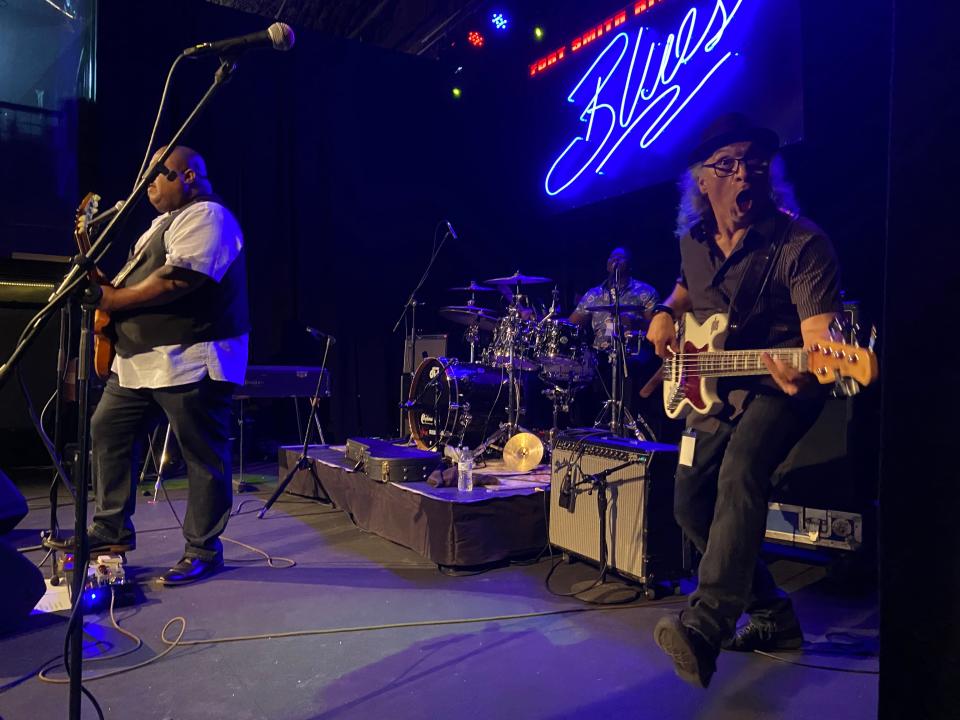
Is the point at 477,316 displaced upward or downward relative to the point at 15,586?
upward

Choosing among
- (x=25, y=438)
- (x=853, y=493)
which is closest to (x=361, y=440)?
(x=853, y=493)

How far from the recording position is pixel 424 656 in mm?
2439

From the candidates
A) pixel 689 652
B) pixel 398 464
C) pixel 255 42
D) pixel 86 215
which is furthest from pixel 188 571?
pixel 255 42

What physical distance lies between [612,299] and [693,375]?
4002mm

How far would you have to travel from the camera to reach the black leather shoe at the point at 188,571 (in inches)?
127

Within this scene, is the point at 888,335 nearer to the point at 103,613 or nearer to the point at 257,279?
the point at 103,613

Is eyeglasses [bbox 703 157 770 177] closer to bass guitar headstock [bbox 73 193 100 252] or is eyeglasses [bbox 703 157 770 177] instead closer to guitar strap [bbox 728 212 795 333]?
guitar strap [bbox 728 212 795 333]

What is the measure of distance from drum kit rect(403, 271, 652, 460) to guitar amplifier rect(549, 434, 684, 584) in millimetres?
1572

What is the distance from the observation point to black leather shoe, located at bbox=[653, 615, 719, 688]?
6.84 ft

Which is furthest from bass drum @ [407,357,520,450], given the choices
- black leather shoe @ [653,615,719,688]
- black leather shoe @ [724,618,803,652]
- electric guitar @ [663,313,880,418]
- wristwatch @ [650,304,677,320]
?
black leather shoe @ [653,615,719,688]

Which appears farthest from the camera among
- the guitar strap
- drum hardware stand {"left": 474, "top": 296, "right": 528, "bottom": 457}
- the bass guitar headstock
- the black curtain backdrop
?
drum hardware stand {"left": 474, "top": 296, "right": 528, "bottom": 457}

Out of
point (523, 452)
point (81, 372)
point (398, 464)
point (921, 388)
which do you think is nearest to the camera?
point (921, 388)

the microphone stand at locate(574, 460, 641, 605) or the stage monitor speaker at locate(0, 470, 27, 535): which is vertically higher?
the stage monitor speaker at locate(0, 470, 27, 535)

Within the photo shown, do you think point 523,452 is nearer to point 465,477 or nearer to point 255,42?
point 465,477
